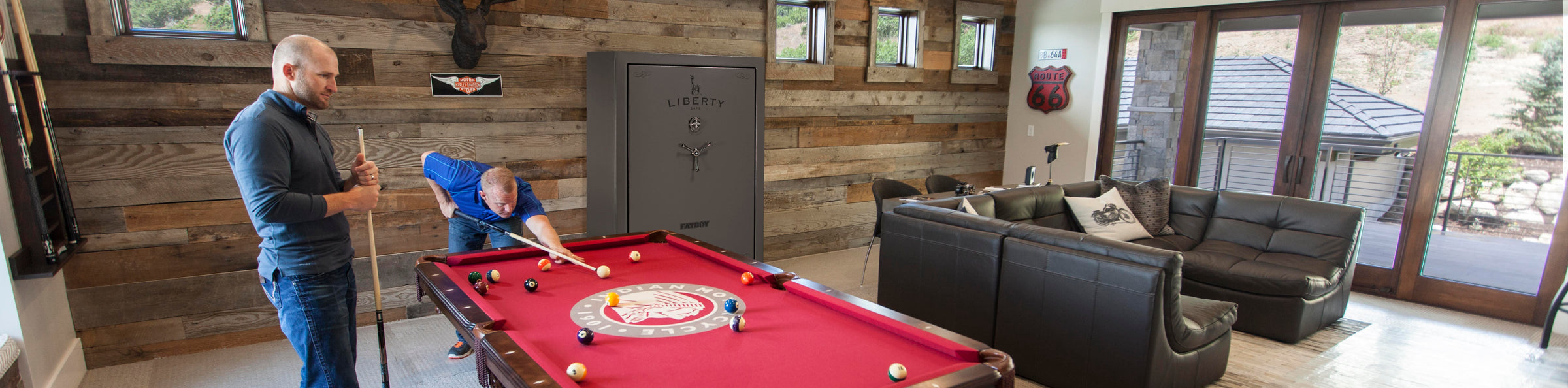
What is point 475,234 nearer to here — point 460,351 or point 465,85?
point 460,351

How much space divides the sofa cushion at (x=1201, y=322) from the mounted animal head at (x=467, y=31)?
3479 mm

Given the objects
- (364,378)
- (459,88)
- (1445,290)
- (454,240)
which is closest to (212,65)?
(459,88)

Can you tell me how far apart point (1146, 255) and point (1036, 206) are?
5.50 feet

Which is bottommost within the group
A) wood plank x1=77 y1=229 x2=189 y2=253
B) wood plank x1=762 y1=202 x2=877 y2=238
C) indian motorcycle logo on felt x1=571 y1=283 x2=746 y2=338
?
wood plank x1=762 y1=202 x2=877 y2=238

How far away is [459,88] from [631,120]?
0.91m

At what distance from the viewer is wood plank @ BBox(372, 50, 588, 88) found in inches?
141

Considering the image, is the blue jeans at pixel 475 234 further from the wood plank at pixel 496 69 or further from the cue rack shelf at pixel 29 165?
the cue rack shelf at pixel 29 165

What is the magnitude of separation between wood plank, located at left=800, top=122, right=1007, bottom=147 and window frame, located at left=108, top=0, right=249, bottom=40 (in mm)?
3307

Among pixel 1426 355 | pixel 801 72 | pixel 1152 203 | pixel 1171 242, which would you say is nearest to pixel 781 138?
pixel 801 72

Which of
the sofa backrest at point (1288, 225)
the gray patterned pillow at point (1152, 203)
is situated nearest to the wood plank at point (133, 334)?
the gray patterned pillow at point (1152, 203)

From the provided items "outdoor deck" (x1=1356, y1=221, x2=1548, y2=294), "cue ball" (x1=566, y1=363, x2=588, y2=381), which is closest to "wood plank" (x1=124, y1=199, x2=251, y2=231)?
"cue ball" (x1=566, y1=363, x2=588, y2=381)

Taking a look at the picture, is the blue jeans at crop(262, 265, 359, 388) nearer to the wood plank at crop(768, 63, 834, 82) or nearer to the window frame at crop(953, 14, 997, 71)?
the wood plank at crop(768, 63, 834, 82)

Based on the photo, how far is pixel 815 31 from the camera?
529 centimetres

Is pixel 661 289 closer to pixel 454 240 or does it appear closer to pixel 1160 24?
pixel 454 240
